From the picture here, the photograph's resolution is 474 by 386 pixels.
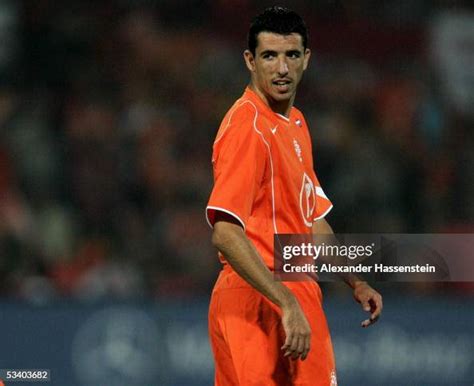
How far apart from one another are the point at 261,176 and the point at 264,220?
6.2 inches

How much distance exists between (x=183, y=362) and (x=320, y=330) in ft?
9.36

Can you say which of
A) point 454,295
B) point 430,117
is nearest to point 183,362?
point 454,295

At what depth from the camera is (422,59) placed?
7.52m

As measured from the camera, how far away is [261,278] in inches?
122

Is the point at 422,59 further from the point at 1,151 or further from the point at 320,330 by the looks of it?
the point at 320,330

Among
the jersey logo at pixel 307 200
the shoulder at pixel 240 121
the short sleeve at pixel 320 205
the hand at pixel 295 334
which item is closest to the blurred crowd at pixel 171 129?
the short sleeve at pixel 320 205

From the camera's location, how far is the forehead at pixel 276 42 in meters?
3.52

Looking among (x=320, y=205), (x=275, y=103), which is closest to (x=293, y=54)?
(x=275, y=103)

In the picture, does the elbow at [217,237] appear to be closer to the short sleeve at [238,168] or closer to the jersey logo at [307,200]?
the short sleeve at [238,168]

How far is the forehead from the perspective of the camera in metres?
3.52

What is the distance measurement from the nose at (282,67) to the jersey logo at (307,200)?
346 millimetres

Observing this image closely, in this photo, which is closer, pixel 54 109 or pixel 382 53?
pixel 54 109

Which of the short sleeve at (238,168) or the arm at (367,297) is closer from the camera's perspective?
the short sleeve at (238,168)

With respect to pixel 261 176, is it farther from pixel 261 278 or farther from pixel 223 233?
pixel 261 278
